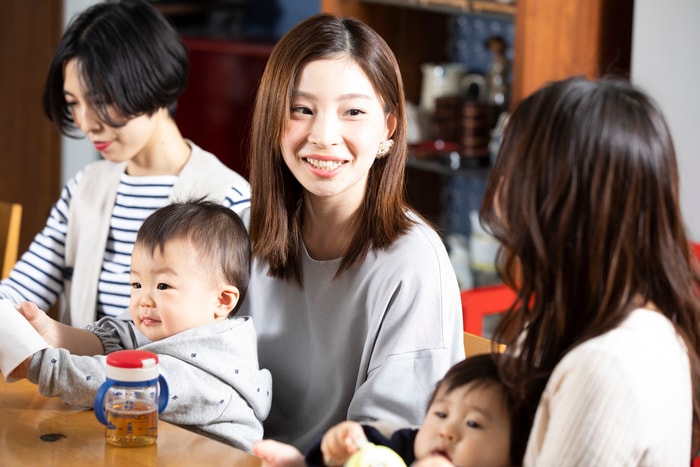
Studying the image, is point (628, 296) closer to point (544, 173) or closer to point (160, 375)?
point (544, 173)

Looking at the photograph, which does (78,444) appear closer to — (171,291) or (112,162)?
(171,291)

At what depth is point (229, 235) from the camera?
5.39 ft

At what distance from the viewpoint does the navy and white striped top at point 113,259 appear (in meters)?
2.14

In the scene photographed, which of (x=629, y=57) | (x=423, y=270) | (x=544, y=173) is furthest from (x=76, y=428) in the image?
(x=629, y=57)

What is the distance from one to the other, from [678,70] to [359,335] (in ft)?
3.98

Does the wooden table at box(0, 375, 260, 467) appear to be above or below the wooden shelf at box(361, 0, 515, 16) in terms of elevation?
below

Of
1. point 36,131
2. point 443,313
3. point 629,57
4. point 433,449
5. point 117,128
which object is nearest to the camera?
point 433,449

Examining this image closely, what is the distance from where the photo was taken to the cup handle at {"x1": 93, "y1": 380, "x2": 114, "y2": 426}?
129cm

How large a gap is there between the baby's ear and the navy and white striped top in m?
0.50

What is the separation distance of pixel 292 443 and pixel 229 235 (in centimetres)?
34

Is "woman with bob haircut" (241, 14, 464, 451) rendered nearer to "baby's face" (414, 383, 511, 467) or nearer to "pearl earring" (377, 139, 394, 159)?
"pearl earring" (377, 139, 394, 159)

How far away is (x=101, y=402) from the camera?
129 centimetres

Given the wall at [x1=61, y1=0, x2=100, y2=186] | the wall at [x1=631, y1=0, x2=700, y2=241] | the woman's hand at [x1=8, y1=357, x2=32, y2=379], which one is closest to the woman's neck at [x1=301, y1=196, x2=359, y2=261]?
the woman's hand at [x1=8, y1=357, x2=32, y2=379]

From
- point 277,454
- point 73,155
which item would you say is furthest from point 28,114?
point 277,454
